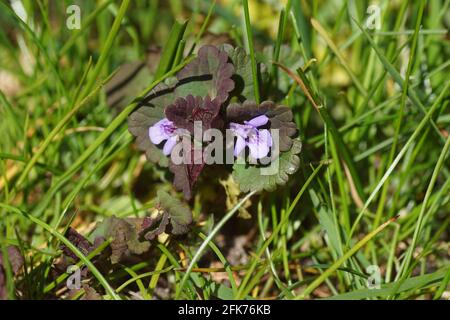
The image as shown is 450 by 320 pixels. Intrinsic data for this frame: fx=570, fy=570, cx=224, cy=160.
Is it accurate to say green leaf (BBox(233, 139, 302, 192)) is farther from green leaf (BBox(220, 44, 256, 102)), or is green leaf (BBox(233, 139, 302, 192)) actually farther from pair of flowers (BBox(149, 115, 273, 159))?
green leaf (BBox(220, 44, 256, 102))

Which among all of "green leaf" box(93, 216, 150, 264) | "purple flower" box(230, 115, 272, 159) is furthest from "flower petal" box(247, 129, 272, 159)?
"green leaf" box(93, 216, 150, 264)

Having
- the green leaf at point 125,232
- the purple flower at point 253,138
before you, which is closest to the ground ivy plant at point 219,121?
the purple flower at point 253,138

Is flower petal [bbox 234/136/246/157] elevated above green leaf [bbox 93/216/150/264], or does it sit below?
above

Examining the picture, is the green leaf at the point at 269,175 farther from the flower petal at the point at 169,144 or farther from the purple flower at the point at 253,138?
the flower petal at the point at 169,144

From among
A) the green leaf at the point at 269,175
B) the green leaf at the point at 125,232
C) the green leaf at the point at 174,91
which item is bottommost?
the green leaf at the point at 125,232

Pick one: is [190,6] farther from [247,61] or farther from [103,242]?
[103,242]

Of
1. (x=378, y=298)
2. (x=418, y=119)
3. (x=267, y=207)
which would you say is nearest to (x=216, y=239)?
(x=267, y=207)

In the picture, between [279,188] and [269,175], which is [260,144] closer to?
[269,175]
